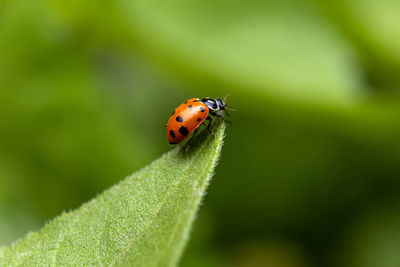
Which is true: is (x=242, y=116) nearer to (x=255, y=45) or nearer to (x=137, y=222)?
(x=255, y=45)

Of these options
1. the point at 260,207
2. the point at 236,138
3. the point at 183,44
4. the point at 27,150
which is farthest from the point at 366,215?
the point at 27,150

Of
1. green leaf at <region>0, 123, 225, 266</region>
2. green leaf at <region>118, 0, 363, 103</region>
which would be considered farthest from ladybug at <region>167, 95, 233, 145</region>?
green leaf at <region>118, 0, 363, 103</region>

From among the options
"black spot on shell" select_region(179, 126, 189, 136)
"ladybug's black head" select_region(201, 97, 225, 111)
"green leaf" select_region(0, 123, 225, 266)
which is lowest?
"green leaf" select_region(0, 123, 225, 266)

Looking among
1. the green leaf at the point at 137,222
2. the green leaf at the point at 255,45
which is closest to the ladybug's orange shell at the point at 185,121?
the green leaf at the point at 137,222

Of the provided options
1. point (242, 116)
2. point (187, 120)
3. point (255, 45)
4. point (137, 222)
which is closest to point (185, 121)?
point (187, 120)

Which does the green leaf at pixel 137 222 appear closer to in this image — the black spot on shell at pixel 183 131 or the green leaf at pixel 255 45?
the black spot on shell at pixel 183 131

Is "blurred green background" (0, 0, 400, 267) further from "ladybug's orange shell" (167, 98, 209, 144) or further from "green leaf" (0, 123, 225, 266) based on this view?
"green leaf" (0, 123, 225, 266)
